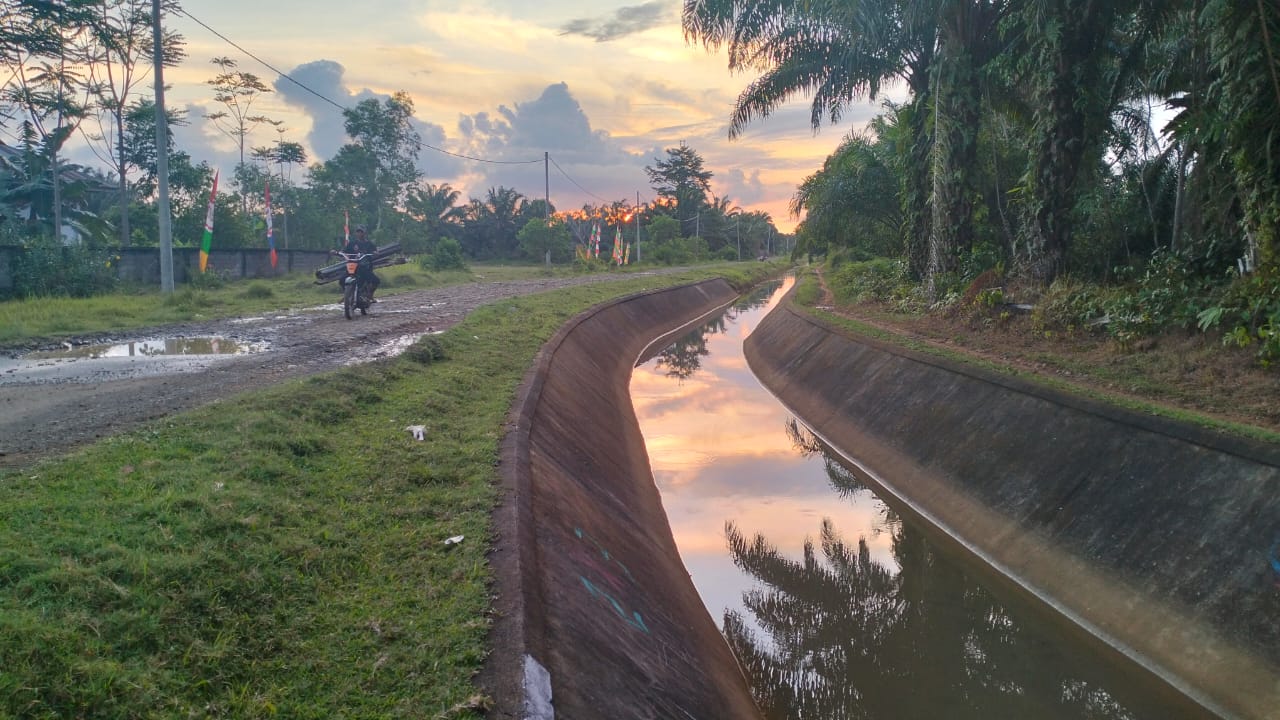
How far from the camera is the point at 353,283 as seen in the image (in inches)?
568

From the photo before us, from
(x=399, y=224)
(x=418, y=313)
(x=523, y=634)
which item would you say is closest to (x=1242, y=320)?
(x=523, y=634)

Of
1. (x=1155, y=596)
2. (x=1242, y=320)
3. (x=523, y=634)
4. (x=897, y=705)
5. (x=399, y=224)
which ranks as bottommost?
(x=897, y=705)

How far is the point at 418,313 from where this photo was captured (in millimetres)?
16547

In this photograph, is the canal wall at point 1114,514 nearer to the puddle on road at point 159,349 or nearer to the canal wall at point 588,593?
the canal wall at point 588,593

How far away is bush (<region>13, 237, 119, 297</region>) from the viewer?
1706 cm

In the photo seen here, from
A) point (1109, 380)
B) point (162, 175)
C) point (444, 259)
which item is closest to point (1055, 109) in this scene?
point (1109, 380)

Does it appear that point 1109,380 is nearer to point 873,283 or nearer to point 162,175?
point 873,283

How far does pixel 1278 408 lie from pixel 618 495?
6381 mm

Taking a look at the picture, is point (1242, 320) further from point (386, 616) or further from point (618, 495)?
point (386, 616)

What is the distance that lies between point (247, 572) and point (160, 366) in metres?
6.62

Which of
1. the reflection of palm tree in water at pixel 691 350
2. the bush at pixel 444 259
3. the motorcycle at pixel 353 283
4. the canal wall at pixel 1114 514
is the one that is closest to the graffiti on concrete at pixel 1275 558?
the canal wall at pixel 1114 514

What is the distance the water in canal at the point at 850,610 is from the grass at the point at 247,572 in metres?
2.83

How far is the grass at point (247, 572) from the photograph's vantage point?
3.12 metres

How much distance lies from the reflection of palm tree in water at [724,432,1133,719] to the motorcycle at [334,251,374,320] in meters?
9.27
